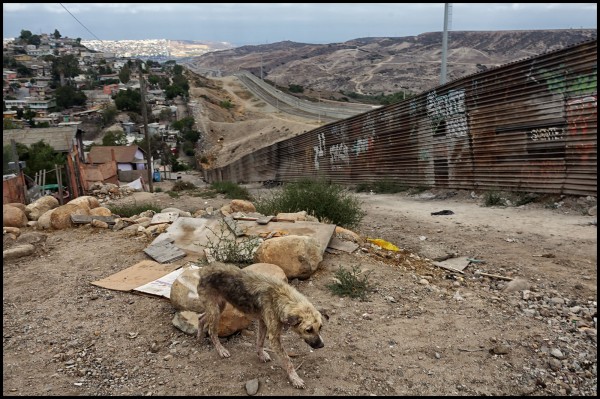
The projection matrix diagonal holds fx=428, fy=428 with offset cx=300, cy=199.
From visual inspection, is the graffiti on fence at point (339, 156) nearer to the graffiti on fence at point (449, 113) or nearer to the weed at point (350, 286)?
the graffiti on fence at point (449, 113)

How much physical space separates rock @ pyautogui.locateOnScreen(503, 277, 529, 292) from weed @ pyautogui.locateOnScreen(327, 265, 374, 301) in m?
1.75

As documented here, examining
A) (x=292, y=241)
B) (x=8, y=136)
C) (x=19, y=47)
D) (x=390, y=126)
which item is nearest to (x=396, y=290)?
(x=292, y=241)

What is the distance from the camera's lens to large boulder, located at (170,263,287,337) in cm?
417

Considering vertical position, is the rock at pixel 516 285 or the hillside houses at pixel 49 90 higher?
the hillside houses at pixel 49 90

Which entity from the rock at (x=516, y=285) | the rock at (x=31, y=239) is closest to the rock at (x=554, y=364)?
the rock at (x=516, y=285)

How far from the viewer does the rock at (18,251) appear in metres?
6.69

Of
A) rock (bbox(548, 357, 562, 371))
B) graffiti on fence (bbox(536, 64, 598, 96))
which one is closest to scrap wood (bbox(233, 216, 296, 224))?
rock (bbox(548, 357, 562, 371))

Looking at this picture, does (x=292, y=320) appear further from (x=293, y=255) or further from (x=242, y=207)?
(x=242, y=207)

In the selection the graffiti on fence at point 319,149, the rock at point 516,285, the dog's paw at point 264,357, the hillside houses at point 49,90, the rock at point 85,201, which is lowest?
the dog's paw at point 264,357

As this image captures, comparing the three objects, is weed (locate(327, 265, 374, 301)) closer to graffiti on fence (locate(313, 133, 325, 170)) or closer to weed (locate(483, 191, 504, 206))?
weed (locate(483, 191, 504, 206))

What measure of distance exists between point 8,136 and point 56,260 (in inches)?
1271

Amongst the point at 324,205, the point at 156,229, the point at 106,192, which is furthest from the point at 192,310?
the point at 106,192

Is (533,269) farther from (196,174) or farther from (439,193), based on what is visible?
(196,174)

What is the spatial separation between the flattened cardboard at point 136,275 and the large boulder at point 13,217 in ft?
15.0
